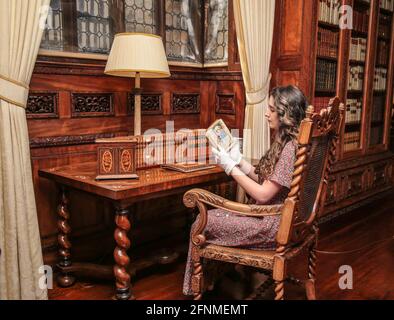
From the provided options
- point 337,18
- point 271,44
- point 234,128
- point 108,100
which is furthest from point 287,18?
point 108,100

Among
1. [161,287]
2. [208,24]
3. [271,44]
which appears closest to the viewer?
[161,287]

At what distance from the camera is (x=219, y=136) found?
6.70ft

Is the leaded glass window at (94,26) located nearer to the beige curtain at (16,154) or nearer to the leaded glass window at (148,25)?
the leaded glass window at (148,25)

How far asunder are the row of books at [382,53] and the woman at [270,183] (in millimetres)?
2631

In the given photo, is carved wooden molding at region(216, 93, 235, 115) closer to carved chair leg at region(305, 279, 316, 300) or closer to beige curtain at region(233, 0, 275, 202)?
beige curtain at region(233, 0, 275, 202)

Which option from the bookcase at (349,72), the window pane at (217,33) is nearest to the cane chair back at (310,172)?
the bookcase at (349,72)

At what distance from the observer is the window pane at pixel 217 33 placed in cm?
324

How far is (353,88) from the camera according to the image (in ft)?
12.5

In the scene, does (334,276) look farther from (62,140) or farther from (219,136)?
(62,140)

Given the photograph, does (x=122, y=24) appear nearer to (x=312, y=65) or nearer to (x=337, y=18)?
(x=312, y=65)

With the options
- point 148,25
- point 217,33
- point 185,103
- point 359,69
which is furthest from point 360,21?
point 148,25

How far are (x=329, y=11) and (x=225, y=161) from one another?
207cm

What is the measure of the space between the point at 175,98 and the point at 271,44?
82cm
